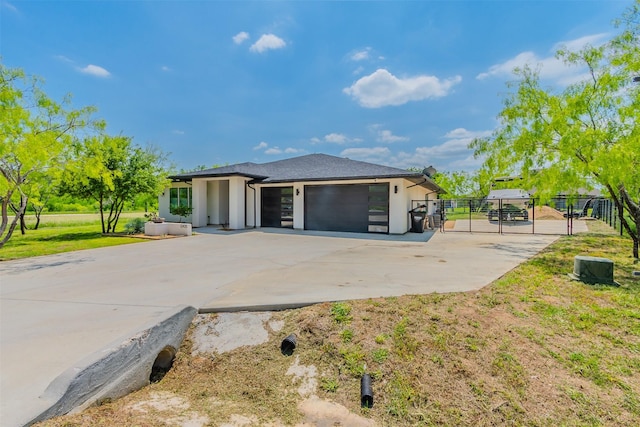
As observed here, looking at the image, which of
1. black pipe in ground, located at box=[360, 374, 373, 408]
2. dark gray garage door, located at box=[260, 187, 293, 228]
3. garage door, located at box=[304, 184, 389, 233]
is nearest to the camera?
black pipe in ground, located at box=[360, 374, 373, 408]

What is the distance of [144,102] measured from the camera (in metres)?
17.9

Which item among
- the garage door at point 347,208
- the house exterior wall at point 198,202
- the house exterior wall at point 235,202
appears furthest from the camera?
the house exterior wall at point 198,202

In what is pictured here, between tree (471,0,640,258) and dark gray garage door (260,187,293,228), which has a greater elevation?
tree (471,0,640,258)

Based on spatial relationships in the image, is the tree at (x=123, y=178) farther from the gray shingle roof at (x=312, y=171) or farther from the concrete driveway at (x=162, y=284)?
the concrete driveway at (x=162, y=284)

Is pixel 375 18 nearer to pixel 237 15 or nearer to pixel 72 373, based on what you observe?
pixel 237 15

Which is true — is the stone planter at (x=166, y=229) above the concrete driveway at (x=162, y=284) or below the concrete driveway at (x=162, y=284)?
above

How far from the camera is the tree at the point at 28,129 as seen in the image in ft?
26.3

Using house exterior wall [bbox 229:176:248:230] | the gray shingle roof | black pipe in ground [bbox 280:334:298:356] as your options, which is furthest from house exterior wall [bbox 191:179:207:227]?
black pipe in ground [bbox 280:334:298:356]

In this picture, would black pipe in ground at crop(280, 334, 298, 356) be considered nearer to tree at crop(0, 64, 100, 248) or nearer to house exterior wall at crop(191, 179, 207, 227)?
tree at crop(0, 64, 100, 248)

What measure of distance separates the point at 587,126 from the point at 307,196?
1124cm

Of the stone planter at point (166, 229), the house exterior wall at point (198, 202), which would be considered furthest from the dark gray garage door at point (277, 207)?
the stone planter at point (166, 229)

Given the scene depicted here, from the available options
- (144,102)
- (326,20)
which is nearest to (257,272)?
(326,20)

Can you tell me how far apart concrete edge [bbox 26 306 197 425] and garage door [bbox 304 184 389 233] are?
11426mm

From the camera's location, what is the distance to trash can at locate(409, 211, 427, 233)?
47.5 ft
